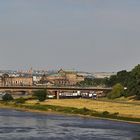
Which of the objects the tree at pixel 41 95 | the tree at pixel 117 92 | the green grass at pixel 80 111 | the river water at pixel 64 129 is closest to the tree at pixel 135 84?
the tree at pixel 117 92

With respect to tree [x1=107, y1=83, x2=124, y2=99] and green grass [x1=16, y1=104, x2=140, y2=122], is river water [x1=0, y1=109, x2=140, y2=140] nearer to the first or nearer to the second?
green grass [x1=16, y1=104, x2=140, y2=122]

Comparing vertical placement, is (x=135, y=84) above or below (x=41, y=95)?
above

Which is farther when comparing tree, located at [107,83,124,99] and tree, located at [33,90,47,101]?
tree, located at [107,83,124,99]

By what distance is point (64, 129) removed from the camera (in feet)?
185

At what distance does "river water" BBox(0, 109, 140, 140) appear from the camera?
50.2 m

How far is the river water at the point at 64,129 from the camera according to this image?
165ft

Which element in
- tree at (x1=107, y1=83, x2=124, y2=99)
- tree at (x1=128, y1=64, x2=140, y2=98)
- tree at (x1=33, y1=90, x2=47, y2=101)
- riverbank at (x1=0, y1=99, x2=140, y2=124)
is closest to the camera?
riverbank at (x1=0, y1=99, x2=140, y2=124)

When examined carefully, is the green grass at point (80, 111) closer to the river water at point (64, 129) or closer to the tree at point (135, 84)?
the river water at point (64, 129)

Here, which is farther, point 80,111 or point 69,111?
point 69,111

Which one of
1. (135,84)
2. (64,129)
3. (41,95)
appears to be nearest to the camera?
(64,129)

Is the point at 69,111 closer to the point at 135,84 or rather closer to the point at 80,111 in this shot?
the point at 80,111

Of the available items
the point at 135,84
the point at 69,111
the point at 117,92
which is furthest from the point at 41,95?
the point at 69,111

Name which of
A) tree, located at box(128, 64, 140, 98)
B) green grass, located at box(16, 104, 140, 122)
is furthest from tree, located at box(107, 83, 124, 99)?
green grass, located at box(16, 104, 140, 122)

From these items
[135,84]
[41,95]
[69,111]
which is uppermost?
[135,84]
